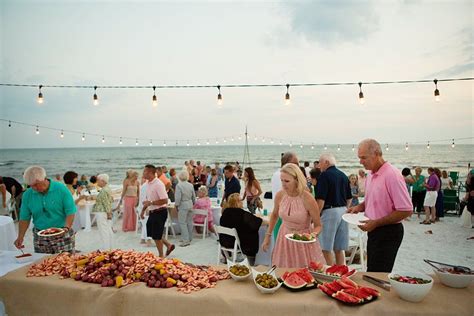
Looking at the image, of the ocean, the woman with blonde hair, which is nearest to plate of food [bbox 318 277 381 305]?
the woman with blonde hair

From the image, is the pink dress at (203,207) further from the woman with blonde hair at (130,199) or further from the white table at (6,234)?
the white table at (6,234)

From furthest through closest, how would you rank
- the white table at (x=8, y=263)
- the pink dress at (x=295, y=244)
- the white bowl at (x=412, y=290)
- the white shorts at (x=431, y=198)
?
the white shorts at (x=431, y=198) → the pink dress at (x=295, y=244) → the white table at (x=8, y=263) → the white bowl at (x=412, y=290)

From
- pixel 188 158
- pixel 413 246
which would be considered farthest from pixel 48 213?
pixel 188 158

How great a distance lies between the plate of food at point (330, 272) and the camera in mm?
2021

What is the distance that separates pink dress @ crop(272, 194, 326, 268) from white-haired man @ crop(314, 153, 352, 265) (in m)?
0.90

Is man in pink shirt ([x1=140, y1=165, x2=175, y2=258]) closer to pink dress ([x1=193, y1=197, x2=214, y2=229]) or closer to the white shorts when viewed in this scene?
pink dress ([x1=193, y1=197, x2=214, y2=229])

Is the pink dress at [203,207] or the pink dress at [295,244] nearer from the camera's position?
the pink dress at [295,244]

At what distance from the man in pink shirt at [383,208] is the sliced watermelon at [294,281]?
892 millimetres

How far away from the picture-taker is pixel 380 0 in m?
5.45

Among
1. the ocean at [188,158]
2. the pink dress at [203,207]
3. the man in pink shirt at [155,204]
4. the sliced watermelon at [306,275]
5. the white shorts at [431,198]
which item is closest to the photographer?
the sliced watermelon at [306,275]

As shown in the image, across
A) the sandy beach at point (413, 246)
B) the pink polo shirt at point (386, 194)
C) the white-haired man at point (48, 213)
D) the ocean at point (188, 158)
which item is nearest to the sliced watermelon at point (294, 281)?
the pink polo shirt at point (386, 194)

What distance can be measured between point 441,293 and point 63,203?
11.3 feet

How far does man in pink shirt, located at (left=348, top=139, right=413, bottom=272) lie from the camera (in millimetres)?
2443

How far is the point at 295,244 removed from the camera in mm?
2867
